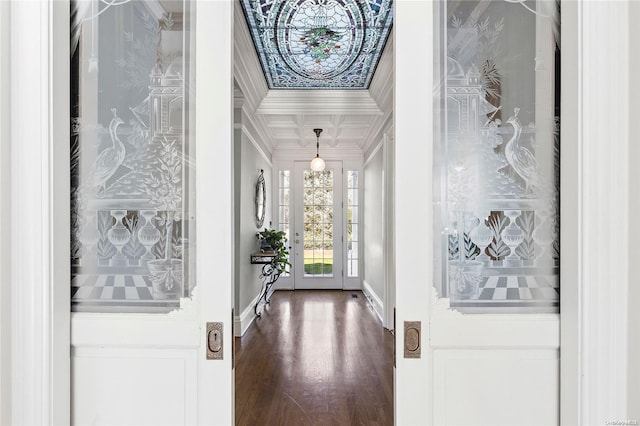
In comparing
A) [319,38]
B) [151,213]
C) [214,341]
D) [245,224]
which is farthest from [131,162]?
[245,224]

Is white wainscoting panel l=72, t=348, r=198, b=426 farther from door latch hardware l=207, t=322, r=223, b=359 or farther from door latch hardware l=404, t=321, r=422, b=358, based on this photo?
A: door latch hardware l=404, t=321, r=422, b=358

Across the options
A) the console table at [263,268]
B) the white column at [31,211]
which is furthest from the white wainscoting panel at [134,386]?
the console table at [263,268]

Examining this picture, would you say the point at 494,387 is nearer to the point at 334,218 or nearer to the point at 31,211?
the point at 31,211

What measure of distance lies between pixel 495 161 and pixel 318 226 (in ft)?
18.9

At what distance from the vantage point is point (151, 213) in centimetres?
130

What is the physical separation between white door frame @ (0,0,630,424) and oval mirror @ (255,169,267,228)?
4131 mm

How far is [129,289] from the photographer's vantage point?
4.28ft

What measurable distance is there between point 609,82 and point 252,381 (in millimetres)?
2927

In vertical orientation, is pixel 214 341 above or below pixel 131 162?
below

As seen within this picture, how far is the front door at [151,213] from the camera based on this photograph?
127cm

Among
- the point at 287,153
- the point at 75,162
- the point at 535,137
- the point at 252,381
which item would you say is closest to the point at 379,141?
the point at 287,153

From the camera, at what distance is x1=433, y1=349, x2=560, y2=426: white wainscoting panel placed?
4.11 ft

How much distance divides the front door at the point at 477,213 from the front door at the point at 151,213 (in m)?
0.62

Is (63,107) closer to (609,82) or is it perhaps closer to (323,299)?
(609,82)
